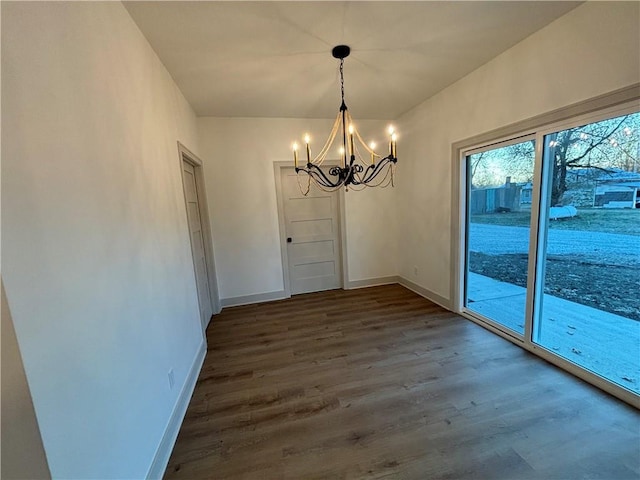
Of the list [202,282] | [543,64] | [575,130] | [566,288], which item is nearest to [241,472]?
[202,282]

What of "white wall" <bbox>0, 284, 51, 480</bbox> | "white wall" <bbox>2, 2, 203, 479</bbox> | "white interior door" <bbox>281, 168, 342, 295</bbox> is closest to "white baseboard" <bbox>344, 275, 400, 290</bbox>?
"white interior door" <bbox>281, 168, 342, 295</bbox>

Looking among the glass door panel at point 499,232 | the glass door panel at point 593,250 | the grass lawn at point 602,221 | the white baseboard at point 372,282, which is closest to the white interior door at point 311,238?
the white baseboard at point 372,282

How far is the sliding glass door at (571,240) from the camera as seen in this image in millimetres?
1835

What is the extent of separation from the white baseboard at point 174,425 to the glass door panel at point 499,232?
3073 millimetres

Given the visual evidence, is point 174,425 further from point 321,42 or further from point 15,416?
point 321,42

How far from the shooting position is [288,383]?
2234 millimetres

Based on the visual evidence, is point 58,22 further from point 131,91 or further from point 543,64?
point 543,64

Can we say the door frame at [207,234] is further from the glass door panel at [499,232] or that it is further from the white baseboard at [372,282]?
the glass door panel at [499,232]

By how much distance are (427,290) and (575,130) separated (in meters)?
2.42

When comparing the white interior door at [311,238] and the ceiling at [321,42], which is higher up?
the ceiling at [321,42]

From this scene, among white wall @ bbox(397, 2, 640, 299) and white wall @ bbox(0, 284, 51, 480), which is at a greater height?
white wall @ bbox(397, 2, 640, 299)

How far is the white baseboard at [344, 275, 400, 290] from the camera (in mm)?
4422

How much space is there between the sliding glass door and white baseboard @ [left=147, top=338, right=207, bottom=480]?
3028mm

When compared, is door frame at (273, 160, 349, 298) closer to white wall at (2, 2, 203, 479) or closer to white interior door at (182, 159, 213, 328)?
white interior door at (182, 159, 213, 328)
